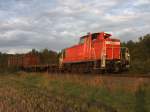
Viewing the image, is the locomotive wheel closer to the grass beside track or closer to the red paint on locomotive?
the red paint on locomotive

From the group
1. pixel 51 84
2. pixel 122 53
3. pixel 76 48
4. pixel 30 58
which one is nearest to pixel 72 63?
pixel 76 48

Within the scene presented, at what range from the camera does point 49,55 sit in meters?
61.9

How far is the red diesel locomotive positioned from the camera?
2705cm

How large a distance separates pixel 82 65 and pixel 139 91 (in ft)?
52.5

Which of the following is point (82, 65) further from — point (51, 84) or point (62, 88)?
point (62, 88)

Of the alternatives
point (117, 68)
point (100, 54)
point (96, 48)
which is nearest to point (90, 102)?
point (117, 68)

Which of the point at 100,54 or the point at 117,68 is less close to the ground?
the point at 100,54

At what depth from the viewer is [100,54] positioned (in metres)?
27.7

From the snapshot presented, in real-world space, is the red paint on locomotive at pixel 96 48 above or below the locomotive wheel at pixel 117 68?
above

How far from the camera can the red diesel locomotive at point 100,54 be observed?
27047 mm

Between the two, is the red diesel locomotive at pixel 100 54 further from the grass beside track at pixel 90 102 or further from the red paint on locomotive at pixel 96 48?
the grass beside track at pixel 90 102

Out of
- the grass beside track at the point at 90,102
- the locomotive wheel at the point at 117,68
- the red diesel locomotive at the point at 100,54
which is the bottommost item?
the grass beside track at the point at 90,102

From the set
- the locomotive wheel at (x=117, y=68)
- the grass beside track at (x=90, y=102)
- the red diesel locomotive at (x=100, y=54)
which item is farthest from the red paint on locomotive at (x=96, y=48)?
the grass beside track at (x=90, y=102)

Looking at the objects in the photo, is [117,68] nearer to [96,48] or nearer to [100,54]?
[100,54]
